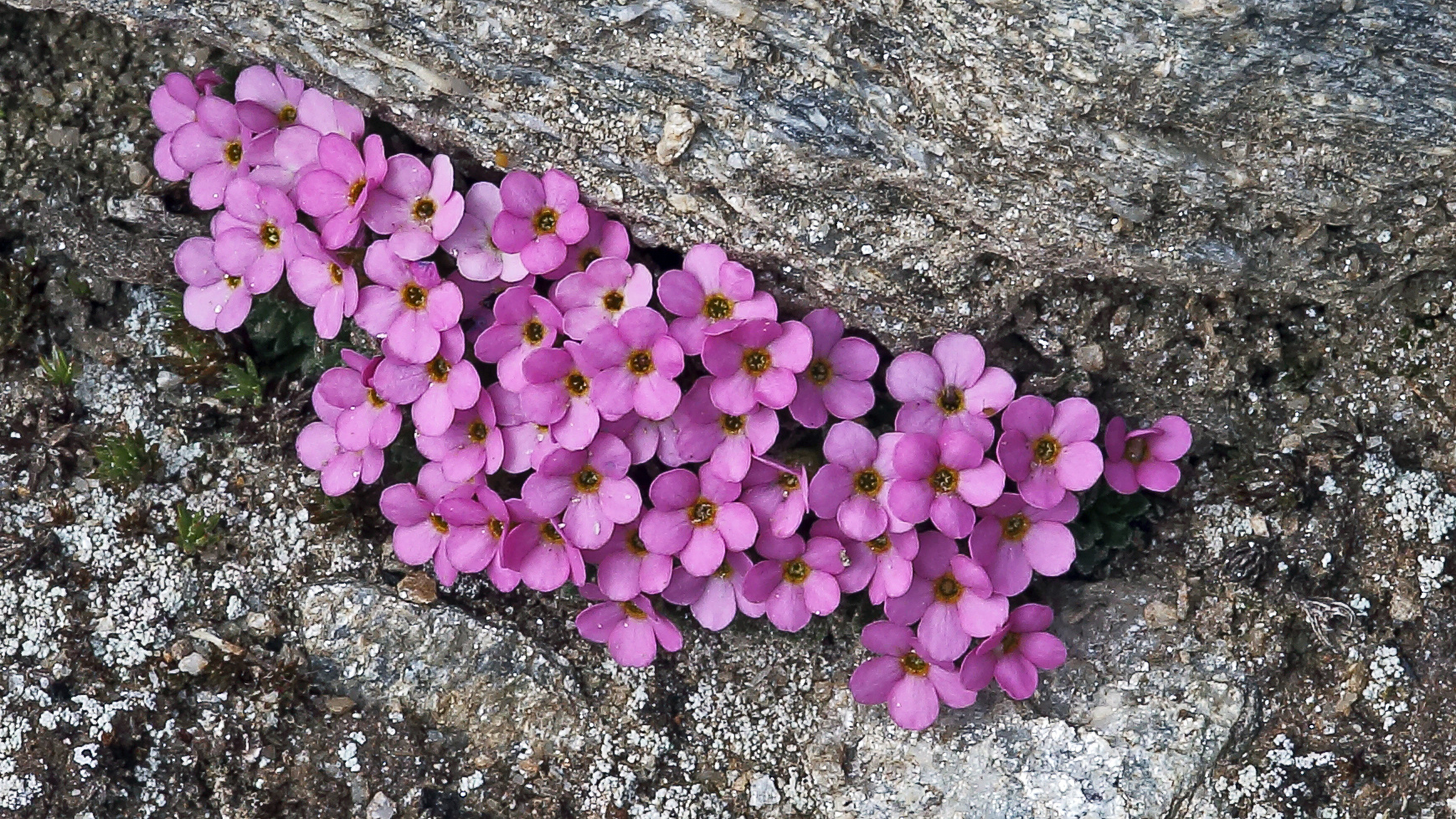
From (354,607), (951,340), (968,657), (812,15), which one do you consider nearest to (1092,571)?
(968,657)

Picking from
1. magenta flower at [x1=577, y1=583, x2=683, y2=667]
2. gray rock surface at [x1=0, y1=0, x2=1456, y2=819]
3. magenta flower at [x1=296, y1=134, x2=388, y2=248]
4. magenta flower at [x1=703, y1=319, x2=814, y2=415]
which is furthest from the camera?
magenta flower at [x1=577, y1=583, x2=683, y2=667]

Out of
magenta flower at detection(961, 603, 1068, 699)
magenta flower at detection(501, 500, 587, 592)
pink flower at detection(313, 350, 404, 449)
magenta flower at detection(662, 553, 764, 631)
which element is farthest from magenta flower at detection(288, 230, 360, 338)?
magenta flower at detection(961, 603, 1068, 699)

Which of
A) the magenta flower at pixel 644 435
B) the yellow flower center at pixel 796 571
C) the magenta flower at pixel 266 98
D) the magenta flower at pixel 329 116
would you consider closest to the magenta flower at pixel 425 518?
the magenta flower at pixel 644 435

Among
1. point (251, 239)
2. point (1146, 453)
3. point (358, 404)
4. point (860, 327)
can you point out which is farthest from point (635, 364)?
point (1146, 453)

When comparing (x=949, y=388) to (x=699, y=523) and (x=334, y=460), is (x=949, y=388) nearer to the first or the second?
(x=699, y=523)

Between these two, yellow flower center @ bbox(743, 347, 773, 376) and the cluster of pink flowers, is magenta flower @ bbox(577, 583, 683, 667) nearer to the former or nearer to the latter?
the cluster of pink flowers

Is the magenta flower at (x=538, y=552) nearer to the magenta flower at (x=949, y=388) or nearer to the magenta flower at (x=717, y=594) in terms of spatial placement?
the magenta flower at (x=717, y=594)
